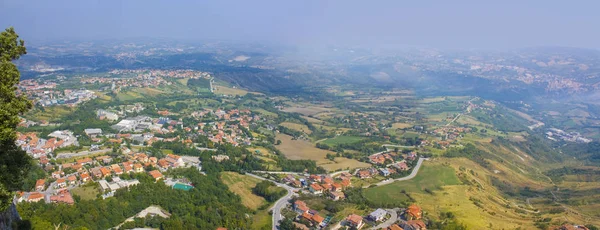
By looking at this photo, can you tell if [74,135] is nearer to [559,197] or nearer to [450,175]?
[450,175]

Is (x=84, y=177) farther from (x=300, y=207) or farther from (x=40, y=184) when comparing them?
(x=300, y=207)

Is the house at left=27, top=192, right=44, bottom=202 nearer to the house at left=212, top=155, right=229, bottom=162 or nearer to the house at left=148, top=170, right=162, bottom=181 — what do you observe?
the house at left=148, top=170, right=162, bottom=181

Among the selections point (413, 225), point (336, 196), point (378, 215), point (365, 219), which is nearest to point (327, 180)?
point (336, 196)

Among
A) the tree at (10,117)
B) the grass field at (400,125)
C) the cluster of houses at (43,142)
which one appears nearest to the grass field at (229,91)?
the grass field at (400,125)

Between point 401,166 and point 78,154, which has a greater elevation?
point 78,154

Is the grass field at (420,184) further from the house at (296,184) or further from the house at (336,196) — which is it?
the house at (296,184)

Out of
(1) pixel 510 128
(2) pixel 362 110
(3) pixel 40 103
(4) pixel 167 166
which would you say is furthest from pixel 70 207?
(1) pixel 510 128
